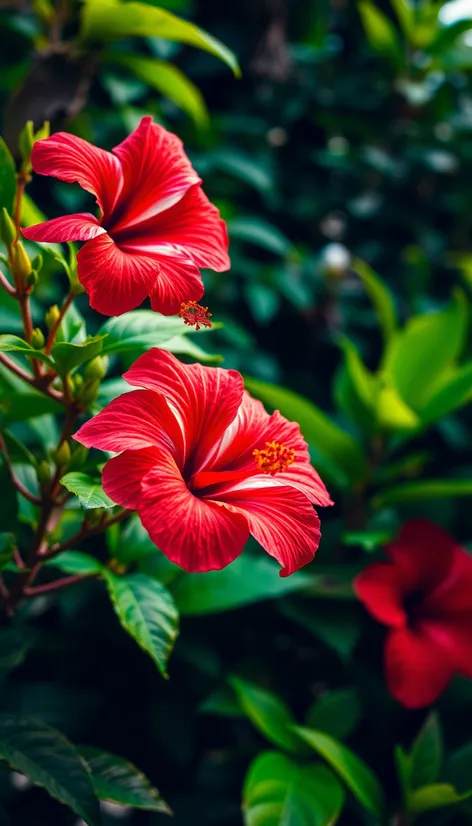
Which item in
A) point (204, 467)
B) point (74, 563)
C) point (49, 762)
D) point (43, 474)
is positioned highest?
point (204, 467)

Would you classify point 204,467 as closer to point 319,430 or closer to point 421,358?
point 319,430

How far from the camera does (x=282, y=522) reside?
0.58m

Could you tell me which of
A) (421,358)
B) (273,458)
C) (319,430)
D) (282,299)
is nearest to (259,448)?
(273,458)

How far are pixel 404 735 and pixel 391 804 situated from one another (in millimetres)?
149

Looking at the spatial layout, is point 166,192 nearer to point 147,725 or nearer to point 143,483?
point 143,483

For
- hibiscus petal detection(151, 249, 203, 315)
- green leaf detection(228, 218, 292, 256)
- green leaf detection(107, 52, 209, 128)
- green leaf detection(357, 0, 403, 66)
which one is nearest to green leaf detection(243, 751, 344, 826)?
hibiscus petal detection(151, 249, 203, 315)

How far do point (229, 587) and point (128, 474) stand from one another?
467 millimetres

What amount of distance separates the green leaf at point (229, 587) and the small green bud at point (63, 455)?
1.15ft

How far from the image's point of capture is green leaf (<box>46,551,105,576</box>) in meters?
0.80

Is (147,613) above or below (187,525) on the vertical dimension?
below

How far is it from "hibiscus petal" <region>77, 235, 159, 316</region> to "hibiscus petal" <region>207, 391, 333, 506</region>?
0.50 ft

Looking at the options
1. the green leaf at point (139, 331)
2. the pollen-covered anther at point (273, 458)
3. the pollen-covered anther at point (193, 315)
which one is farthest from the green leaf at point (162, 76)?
the pollen-covered anther at point (273, 458)

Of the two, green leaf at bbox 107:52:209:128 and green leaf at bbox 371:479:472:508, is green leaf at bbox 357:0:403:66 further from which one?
green leaf at bbox 371:479:472:508

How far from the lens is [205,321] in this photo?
0.64 metres
